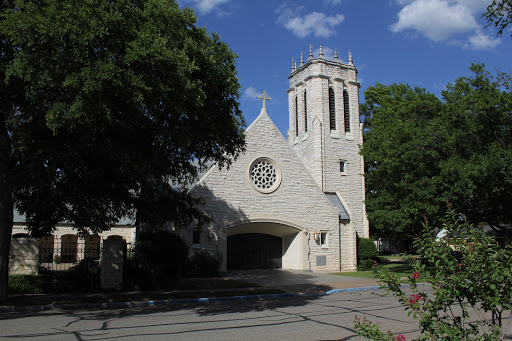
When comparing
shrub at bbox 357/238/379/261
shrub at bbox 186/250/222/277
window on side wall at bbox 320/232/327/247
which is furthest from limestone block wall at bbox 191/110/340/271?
shrub at bbox 357/238/379/261

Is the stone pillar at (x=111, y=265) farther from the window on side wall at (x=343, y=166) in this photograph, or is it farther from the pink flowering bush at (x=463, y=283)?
the window on side wall at (x=343, y=166)

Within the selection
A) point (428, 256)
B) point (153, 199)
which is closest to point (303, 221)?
point (153, 199)

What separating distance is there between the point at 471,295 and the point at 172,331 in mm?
6277

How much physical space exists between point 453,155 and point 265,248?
40.6 ft

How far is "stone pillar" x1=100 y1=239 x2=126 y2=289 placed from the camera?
54.0 ft

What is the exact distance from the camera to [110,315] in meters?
11.5

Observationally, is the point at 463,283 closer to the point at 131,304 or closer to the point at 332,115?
the point at 131,304

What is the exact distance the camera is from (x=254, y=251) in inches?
1072

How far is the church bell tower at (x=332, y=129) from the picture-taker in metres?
31.9

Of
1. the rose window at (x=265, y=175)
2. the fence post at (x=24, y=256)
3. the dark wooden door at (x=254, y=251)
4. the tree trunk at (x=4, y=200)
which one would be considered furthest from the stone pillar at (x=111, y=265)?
the dark wooden door at (x=254, y=251)

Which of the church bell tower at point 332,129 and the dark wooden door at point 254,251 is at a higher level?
the church bell tower at point 332,129

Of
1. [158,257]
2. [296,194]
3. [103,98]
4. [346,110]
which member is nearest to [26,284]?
[158,257]

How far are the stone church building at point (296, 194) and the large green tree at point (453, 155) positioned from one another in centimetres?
377

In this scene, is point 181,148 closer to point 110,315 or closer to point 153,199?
point 153,199
